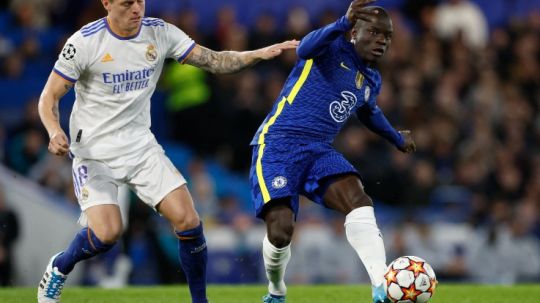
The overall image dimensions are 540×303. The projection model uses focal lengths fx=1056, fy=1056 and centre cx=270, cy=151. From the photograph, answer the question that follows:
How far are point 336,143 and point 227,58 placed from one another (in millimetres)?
6422

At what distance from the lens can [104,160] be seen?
729 centimetres

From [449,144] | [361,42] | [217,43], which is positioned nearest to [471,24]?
[449,144]

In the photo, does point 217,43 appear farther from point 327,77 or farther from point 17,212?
point 327,77

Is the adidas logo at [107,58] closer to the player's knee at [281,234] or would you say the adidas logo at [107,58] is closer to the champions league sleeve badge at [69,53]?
the champions league sleeve badge at [69,53]

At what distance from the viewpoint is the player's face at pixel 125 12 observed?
7.14 metres

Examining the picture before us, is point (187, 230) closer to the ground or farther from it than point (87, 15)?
closer to the ground

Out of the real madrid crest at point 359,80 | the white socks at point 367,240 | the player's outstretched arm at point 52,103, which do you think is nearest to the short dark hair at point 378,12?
the real madrid crest at point 359,80

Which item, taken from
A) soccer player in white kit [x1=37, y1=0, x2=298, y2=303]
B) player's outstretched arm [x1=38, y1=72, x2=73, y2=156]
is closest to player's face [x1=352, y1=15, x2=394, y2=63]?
soccer player in white kit [x1=37, y1=0, x2=298, y2=303]

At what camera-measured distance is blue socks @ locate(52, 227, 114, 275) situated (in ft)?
23.2

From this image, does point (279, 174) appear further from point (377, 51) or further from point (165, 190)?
point (377, 51)

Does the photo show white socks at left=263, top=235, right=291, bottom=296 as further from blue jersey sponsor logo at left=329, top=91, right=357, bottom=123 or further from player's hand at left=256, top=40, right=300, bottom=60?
player's hand at left=256, top=40, right=300, bottom=60

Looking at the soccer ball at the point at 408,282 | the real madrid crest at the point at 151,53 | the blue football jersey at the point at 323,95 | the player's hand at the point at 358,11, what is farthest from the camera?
the blue football jersey at the point at 323,95

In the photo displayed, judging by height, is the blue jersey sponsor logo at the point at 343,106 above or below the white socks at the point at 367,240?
above

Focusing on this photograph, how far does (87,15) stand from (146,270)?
13.6ft
